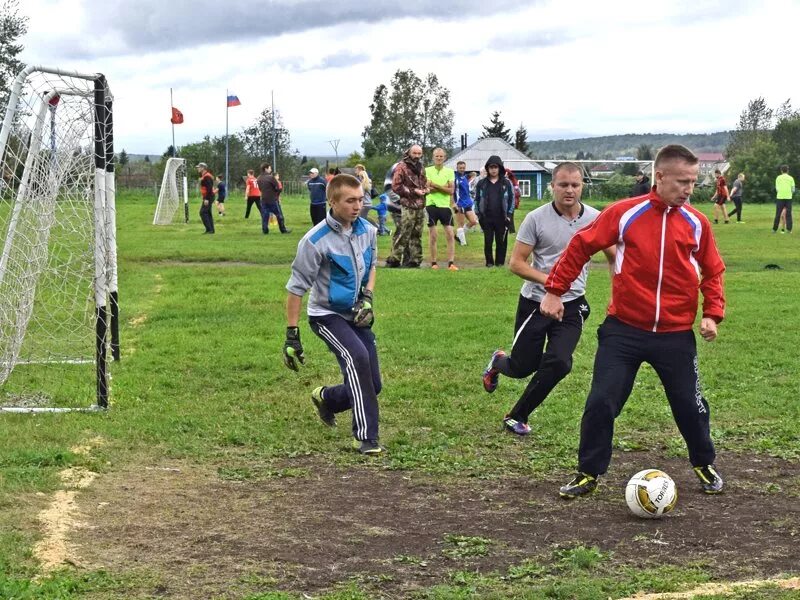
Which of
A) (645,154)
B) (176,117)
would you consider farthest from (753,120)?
(176,117)

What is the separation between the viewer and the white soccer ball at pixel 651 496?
604cm

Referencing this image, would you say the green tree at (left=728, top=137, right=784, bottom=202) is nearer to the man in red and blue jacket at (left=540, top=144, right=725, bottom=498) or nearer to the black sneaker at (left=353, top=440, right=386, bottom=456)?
the black sneaker at (left=353, top=440, right=386, bottom=456)

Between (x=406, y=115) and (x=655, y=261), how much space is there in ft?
324

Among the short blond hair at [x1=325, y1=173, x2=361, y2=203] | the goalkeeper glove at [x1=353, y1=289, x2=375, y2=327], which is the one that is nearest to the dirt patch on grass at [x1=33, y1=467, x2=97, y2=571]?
the goalkeeper glove at [x1=353, y1=289, x2=375, y2=327]

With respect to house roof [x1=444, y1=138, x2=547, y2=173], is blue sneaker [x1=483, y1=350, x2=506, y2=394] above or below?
below

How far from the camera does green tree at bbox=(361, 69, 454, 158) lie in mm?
103125

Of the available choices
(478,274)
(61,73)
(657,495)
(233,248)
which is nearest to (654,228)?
(657,495)

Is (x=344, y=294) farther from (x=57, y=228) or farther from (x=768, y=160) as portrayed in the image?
(x=768, y=160)

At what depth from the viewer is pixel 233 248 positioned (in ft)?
80.5

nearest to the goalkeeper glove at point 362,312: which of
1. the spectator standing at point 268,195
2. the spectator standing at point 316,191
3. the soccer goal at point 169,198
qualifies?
the spectator standing at point 316,191

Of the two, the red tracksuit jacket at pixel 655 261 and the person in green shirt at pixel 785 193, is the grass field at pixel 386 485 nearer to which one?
the red tracksuit jacket at pixel 655 261

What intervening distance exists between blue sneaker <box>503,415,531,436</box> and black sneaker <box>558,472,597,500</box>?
1.65 m

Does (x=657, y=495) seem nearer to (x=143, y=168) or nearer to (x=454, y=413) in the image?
(x=454, y=413)

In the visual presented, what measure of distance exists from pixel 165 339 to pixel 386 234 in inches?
669
